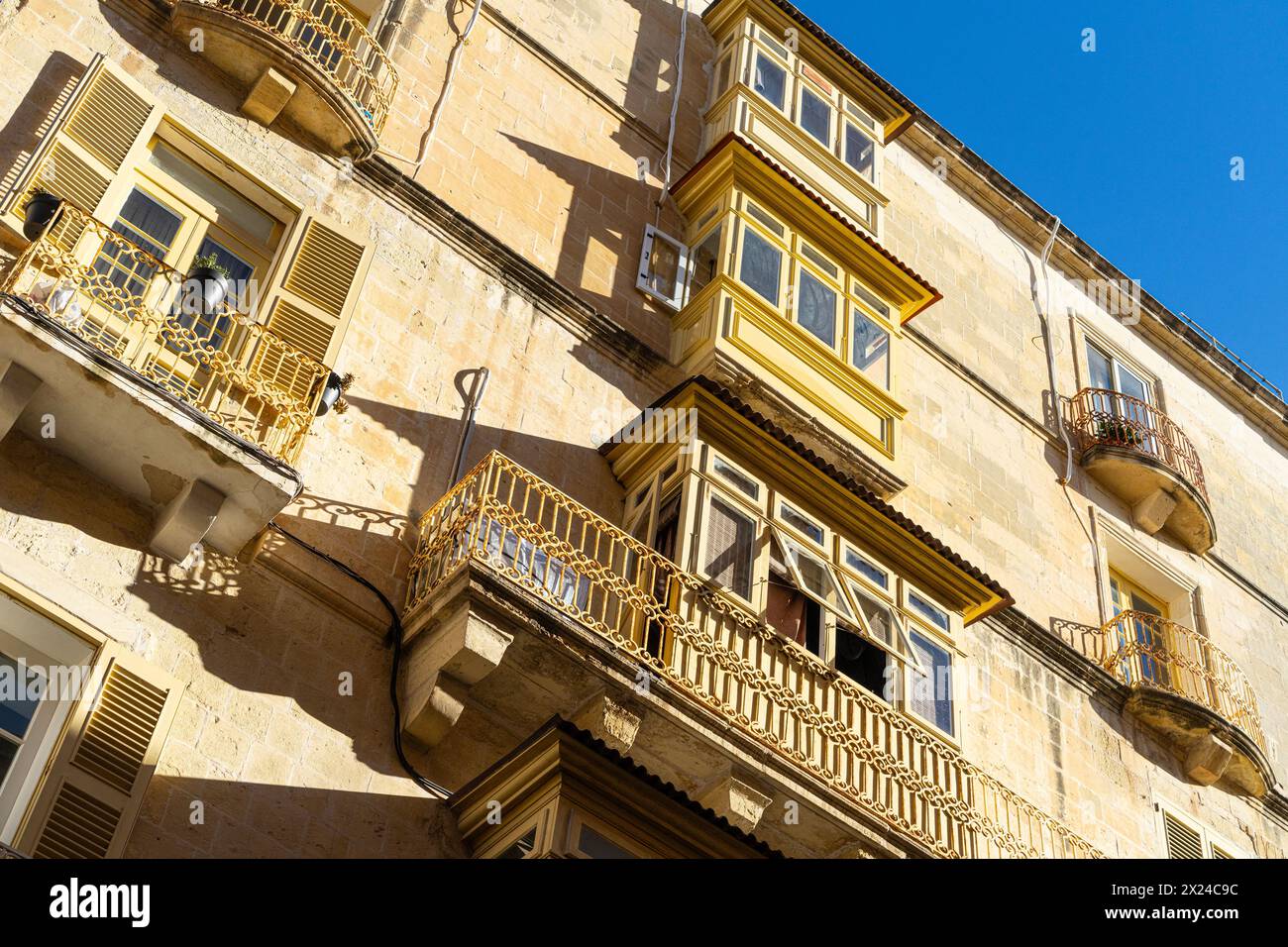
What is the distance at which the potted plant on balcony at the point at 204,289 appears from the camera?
40.7 feet

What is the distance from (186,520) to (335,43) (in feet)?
19.8

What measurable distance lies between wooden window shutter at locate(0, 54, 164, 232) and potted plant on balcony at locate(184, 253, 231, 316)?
0.89m

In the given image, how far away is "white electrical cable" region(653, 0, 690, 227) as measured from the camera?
1855cm

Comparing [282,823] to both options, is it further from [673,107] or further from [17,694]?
[673,107]

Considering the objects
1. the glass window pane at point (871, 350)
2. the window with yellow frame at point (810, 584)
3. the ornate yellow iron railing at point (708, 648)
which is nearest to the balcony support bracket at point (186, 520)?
the ornate yellow iron railing at point (708, 648)

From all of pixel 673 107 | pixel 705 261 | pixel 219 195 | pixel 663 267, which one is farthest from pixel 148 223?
pixel 673 107

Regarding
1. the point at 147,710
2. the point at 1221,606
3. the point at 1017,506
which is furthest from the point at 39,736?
the point at 1221,606

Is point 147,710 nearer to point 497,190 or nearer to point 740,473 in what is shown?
point 740,473

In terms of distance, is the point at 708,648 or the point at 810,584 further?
the point at 810,584

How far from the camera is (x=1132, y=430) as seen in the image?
21594 mm

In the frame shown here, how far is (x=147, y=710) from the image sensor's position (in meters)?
10.5

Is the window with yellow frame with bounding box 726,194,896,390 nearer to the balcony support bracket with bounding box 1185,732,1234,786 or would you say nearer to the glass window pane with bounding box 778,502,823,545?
the glass window pane with bounding box 778,502,823,545

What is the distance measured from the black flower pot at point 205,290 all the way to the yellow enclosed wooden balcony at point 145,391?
6 centimetres

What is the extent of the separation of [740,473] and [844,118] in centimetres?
772
